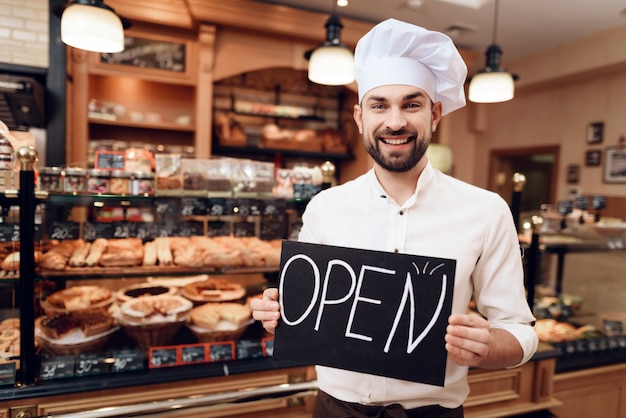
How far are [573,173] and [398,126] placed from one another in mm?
4269

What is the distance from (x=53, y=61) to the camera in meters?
2.97

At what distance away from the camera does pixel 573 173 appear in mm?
4379

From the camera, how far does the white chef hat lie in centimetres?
107

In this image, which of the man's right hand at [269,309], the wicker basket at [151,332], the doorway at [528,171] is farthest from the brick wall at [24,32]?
the doorway at [528,171]

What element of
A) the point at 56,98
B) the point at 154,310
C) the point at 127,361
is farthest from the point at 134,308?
the point at 56,98

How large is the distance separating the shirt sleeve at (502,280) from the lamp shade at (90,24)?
5.65 feet

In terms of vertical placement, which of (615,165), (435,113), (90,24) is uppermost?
(90,24)

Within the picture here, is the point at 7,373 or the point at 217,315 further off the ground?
the point at 217,315

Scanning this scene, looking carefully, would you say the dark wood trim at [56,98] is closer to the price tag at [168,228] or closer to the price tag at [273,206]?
the price tag at [168,228]

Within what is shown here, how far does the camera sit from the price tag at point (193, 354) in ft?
5.43

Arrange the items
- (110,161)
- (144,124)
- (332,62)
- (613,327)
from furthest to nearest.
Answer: (144,124) → (613,327) → (332,62) → (110,161)

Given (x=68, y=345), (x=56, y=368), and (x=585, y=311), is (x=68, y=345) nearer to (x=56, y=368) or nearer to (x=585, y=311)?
(x=56, y=368)

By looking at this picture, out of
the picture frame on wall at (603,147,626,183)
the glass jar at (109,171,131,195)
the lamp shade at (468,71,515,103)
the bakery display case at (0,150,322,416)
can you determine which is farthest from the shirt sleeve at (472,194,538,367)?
the picture frame on wall at (603,147,626,183)

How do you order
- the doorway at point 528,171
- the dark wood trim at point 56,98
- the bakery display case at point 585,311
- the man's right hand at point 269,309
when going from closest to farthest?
the man's right hand at point 269,309, the bakery display case at point 585,311, the dark wood trim at point 56,98, the doorway at point 528,171
